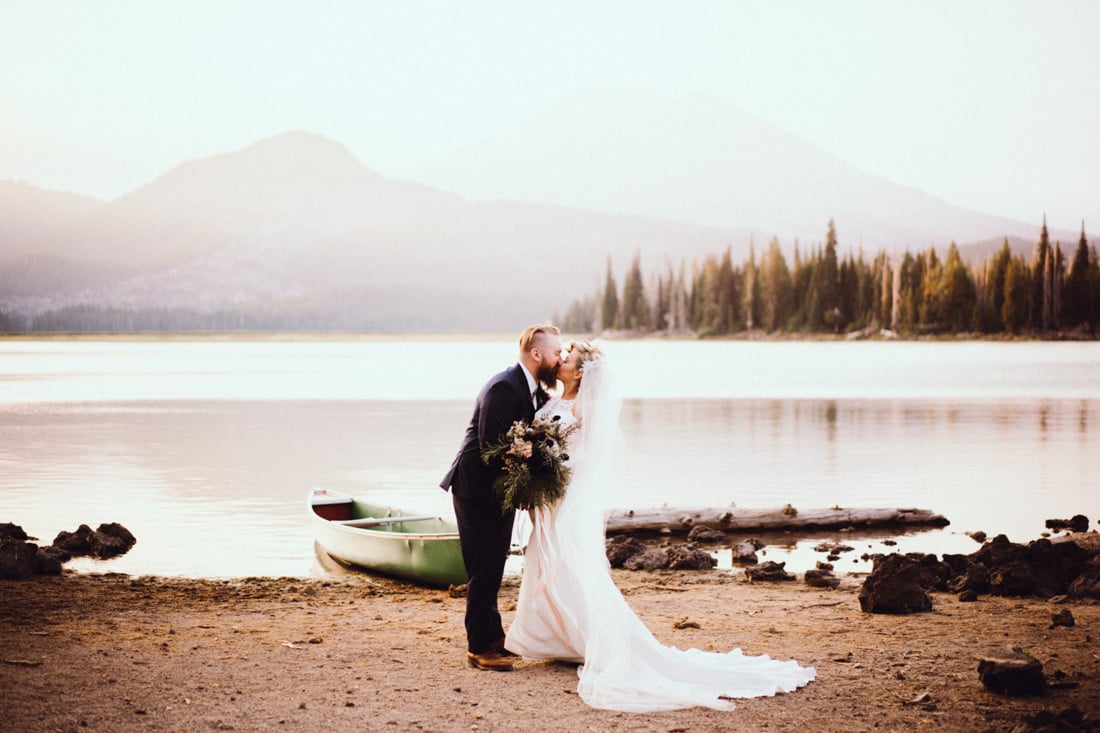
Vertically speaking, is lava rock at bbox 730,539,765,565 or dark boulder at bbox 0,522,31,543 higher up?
dark boulder at bbox 0,522,31,543

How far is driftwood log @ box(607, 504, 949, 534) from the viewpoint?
56.9 ft

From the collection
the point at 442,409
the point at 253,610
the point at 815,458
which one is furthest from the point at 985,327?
the point at 253,610

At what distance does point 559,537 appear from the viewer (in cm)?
861

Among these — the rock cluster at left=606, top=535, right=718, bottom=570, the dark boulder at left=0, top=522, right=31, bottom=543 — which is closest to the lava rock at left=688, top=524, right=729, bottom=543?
the rock cluster at left=606, top=535, right=718, bottom=570

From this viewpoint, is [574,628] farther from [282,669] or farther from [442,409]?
[442,409]

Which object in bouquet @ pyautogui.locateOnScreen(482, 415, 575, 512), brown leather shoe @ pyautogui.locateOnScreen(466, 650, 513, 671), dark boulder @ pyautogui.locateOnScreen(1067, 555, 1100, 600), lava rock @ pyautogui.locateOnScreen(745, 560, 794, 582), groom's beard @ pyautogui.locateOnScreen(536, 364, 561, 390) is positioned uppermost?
groom's beard @ pyautogui.locateOnScreen(536, 364, 561, 390)

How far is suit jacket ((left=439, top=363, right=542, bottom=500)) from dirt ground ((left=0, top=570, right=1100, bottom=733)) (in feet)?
4.50

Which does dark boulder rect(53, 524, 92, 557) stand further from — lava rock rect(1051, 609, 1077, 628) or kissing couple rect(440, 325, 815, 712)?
lava rock rect(1051, 609, 1077, 628)

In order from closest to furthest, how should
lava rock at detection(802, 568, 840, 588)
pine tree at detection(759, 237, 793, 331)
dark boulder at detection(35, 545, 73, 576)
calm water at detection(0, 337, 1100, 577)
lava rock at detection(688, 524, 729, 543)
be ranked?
1. lava rock at detection(802, 568, 840, 588)
2. dark boulder at detection(35, 545, 73, 576)
3. lava rock at detection(688, 524, 729, 543)
4. calm water at detection(0, 337, 1100, 577)
5. pine tree at detection(759, 237, 793, 331)

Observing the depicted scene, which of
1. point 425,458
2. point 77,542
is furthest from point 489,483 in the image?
point 425,458

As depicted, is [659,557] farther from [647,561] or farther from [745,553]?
[745,553]

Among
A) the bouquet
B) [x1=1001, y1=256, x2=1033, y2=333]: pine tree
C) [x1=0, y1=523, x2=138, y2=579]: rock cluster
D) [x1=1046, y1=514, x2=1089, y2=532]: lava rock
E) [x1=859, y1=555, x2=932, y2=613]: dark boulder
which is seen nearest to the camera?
the bouquet

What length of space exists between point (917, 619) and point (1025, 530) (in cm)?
1045

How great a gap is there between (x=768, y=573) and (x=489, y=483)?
593cm
